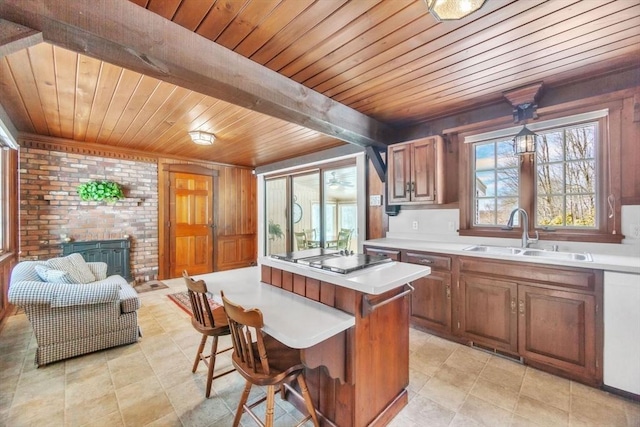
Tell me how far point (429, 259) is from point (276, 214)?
386cm

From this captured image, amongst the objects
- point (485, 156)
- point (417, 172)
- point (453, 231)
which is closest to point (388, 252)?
point (453, 231)

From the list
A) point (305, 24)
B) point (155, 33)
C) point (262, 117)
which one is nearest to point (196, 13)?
point (155, 33)

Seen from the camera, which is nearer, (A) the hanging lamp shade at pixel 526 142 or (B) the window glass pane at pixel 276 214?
(A) the hanging lamp shade at pixel 526 142

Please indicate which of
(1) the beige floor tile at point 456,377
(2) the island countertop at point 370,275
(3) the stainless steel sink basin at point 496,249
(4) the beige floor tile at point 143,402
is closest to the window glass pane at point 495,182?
(3) the stainless steel sink basin at point 496,249

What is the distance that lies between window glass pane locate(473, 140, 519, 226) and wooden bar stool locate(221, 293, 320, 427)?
259cm

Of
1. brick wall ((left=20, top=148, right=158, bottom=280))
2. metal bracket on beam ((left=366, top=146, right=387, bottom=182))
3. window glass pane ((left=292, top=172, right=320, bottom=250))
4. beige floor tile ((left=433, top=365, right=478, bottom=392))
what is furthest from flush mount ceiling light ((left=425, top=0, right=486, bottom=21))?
brick wall ((left=20, top=148, right=158, bottom=280))

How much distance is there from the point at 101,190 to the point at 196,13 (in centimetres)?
394

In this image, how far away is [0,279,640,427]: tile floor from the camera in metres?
1.69

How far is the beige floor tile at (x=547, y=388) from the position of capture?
6.00 ft

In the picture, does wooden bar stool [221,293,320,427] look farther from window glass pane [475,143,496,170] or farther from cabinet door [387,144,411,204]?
window glass pane [475,143,496,170]

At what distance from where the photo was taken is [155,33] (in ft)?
4.81

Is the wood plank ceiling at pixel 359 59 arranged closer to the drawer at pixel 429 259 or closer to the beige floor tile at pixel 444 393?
the drawer at pixel 429 259

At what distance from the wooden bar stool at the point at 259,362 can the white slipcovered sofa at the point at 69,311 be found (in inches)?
68.8

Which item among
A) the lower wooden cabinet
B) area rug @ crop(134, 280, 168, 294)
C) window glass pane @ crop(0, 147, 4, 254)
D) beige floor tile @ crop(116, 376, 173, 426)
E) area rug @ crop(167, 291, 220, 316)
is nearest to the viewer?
beige floor tile @ crop(116, 376, 173, 426)
